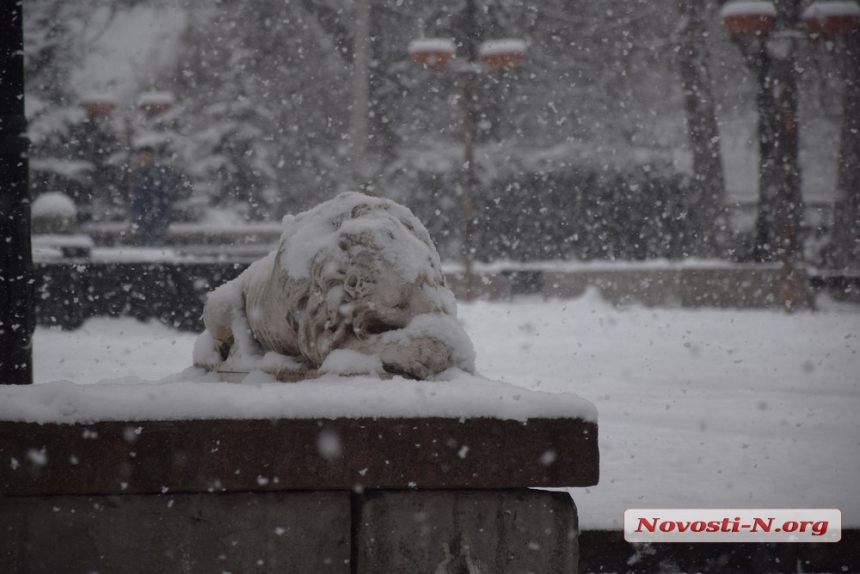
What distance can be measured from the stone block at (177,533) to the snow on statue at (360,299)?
544 mm

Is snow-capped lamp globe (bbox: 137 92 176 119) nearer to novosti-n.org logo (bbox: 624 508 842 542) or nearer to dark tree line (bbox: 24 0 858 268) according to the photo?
dark tree line (bbox: 24 0 858 268)

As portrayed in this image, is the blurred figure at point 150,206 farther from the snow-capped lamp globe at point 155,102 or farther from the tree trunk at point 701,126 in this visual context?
the tree trunk at point 701,126

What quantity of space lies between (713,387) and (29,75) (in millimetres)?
17612

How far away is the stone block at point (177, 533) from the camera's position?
2369mm

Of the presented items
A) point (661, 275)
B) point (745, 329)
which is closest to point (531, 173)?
point (661, 275)

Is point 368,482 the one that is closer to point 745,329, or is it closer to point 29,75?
point 745,329

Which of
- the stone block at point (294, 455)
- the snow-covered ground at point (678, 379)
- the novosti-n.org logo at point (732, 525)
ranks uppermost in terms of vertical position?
the stone block at point (294, 455)

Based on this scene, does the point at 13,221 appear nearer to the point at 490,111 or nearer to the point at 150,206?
the point at 150,206

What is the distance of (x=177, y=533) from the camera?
7.88ft

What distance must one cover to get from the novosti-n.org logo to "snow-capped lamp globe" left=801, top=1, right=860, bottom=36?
1090cm

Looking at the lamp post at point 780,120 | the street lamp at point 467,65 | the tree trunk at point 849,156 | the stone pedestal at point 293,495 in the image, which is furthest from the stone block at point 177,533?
the tree trunk at point 849,156

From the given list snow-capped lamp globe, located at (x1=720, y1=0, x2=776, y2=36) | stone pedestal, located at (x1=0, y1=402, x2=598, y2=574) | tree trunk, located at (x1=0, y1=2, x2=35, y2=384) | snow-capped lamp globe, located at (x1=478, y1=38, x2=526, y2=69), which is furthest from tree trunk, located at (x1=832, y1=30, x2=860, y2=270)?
stone pedestal, located at (x1=0, y1=402, x2=598, y2=574)

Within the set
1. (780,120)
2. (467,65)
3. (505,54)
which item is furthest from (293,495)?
(780,120)

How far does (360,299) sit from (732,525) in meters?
1.90
